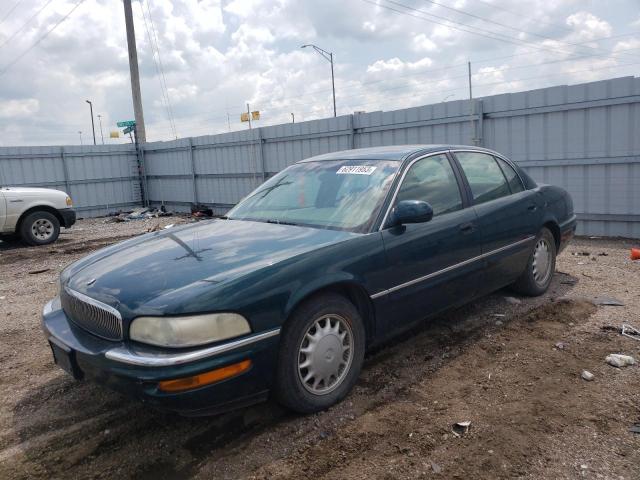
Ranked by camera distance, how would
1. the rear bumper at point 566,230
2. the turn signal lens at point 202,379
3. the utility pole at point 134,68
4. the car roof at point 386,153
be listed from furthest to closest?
the utility pole at point 134,68 < the rear bumper at point 566,230 < the car roof at point 386,153 < the turn signal lens at point 202,379

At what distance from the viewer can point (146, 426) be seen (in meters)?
3.23

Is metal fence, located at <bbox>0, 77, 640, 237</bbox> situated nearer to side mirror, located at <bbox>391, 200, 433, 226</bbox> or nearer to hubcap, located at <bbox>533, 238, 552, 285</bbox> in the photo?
hubcap, located at <bbox>533, 238, 552, 285</bbox>

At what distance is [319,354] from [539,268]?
314 centimetres

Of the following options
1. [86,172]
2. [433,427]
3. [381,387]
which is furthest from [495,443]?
[86,172]

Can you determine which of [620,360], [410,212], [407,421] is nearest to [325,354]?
[407,421]

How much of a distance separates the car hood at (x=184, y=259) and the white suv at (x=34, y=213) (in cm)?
795

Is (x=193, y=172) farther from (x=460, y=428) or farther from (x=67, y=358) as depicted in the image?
(x=460, y=428)

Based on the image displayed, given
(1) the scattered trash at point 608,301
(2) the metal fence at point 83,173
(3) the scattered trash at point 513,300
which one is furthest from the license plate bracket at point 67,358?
(2) the metal fence at point 83,173

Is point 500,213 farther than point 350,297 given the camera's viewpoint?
Yes

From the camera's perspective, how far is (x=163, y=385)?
259cm

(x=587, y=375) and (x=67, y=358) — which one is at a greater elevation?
(x=67, y=358)

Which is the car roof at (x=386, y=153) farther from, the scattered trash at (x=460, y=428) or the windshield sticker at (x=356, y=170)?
the scattered trash at (x=460, y=428)

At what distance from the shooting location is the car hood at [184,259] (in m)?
2.85

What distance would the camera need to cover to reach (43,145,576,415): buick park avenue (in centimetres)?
268
